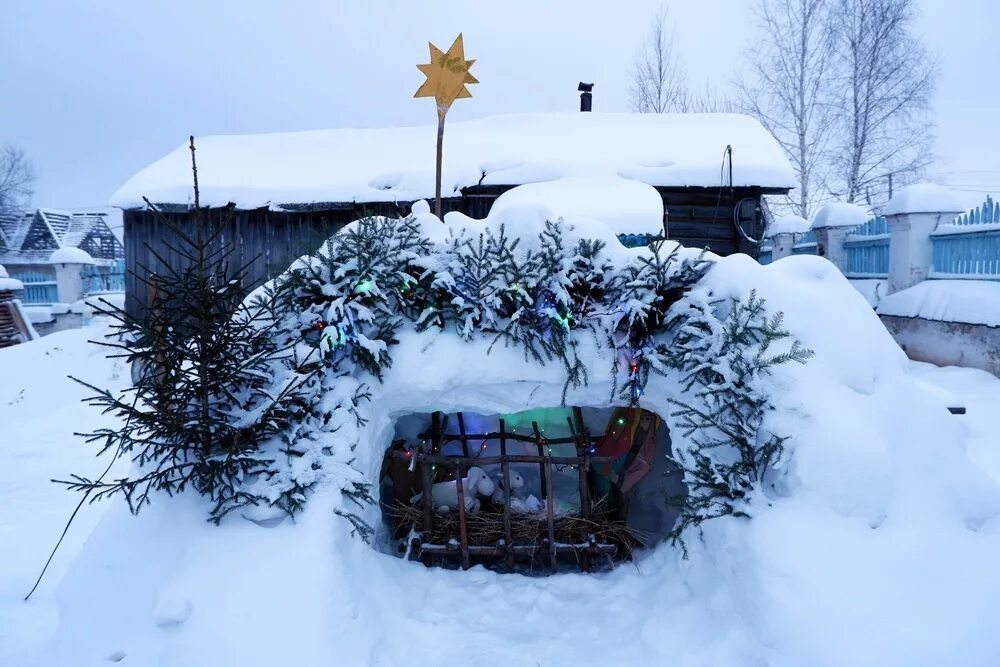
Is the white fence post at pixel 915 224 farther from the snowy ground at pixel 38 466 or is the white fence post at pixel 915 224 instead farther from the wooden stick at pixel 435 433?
the snowy ground at pixel 38 466

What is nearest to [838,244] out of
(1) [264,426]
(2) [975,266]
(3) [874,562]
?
(2) [975,266]

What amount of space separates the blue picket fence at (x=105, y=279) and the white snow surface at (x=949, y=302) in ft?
74.6

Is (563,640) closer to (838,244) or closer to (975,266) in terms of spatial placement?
(975,266)

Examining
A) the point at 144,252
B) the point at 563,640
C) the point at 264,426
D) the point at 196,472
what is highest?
the point at 144,252

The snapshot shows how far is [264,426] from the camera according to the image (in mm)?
3332

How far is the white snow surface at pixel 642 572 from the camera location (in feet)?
8.61

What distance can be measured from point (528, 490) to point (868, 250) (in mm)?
9247

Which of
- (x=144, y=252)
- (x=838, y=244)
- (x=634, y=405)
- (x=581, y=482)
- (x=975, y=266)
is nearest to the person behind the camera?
(x=634, y=405)

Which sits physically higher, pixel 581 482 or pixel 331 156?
pixel 331 156

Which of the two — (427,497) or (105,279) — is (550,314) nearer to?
(427,497)

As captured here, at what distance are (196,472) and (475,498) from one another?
7.44ft

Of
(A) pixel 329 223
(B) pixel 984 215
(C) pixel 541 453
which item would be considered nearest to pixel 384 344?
(C) pixel 541 453

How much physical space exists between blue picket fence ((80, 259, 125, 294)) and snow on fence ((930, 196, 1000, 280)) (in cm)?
2319

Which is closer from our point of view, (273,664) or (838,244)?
(273,664)
